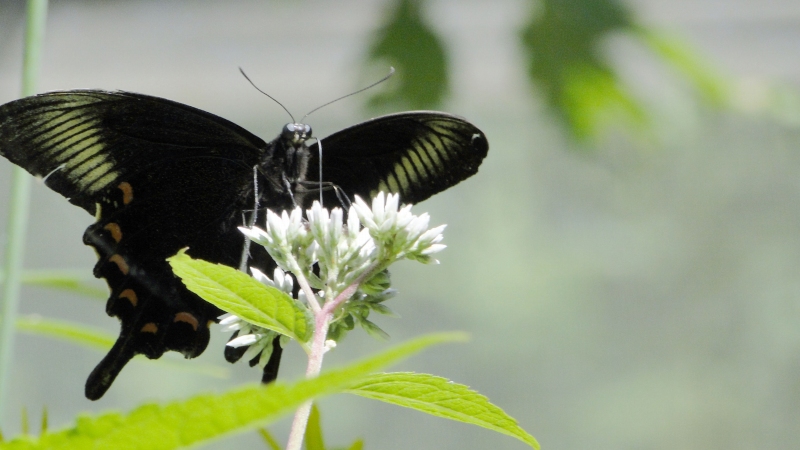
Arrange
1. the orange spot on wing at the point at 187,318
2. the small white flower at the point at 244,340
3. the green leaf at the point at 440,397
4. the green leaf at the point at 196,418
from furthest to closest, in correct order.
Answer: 1. the orange spot on wing at the point at 187,318
2. the small white flower at the point at 244,340
3. the green leaf at the point at 440,397
4. the green leaf at the point at 196,418

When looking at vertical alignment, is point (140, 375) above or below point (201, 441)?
above

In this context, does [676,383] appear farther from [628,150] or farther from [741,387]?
[628,150]

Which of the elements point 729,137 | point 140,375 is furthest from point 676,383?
point 140,375

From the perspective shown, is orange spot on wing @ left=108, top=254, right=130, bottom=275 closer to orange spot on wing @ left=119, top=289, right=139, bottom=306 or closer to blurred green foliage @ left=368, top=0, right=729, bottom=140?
orange spot on wing @ left=119, top=289, right=139, bottom=306

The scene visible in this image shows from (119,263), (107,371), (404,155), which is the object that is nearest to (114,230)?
(119,263)

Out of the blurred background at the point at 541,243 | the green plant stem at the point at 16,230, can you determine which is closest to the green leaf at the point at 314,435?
the green plant stem at the point at 16,230

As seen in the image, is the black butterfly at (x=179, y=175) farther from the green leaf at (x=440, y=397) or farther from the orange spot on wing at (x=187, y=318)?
the green leaf at (x=440, y=397)
